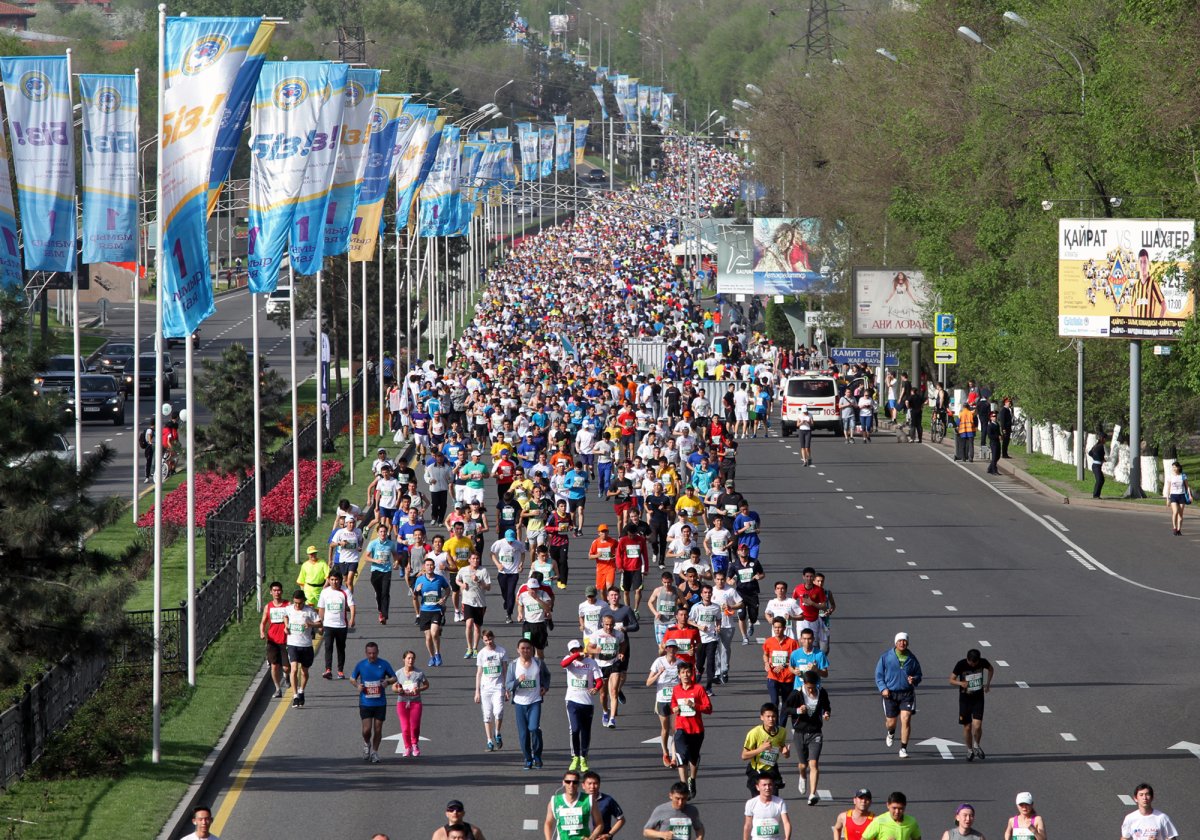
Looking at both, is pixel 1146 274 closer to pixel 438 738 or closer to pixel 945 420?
pixel 945 420

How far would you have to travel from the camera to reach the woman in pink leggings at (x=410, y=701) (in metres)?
19.6

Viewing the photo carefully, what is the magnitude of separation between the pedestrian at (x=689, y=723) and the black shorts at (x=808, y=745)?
86cm

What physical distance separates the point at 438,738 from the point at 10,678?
477cm

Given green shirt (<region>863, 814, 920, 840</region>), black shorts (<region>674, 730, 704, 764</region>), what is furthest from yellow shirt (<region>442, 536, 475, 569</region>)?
green shirt (<region>863, 814, 920, 840</region>)

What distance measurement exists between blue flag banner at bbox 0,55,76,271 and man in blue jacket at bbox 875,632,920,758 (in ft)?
51.4

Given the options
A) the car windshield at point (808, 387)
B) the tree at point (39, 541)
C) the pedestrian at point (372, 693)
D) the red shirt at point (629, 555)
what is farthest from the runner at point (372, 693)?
the car windshield at point (808, 387)

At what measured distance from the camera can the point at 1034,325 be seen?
4756cm

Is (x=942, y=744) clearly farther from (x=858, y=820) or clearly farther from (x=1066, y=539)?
(x=1066, y=539)

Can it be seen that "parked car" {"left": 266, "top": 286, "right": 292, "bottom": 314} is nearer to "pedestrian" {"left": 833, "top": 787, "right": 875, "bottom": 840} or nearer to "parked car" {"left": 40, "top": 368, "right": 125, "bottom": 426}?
"parked car" {"left": 40, "top": 368, "right": 125, "bottom": 426}

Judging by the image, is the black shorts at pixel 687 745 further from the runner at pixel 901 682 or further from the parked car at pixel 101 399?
the parked car at pixel 101 399

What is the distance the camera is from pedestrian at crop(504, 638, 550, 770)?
1928 cm

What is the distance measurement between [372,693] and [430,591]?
4.65 meters

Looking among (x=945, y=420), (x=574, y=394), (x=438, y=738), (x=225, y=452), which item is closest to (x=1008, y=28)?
(x=945, y=420)

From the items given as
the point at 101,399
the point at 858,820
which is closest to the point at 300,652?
the point at 858,820
